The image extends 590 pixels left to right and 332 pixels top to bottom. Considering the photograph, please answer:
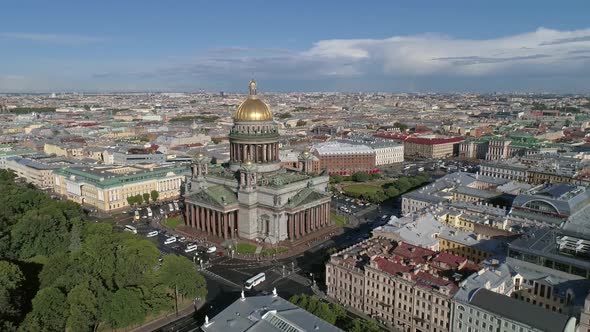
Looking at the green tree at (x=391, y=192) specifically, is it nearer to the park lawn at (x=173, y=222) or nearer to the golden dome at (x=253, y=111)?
the golden dome at (x=253, y=111)

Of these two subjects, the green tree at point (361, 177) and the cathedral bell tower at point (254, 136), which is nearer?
the cathedral bell tower at point (254, 136)

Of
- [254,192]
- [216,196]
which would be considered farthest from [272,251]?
[216,196]

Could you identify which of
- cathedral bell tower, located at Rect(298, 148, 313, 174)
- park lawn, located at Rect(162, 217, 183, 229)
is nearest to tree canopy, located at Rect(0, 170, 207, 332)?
park lawn, located at Rect(162, 217, 183, 229)

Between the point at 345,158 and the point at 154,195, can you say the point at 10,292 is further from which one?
the point at 345,158

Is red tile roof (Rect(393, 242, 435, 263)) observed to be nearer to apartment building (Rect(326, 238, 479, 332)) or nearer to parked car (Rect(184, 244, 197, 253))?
apartment building (Rect(326, 238, 479, 332))

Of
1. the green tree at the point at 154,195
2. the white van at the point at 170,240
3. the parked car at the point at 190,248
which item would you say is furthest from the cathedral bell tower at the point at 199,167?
the green tree at the point at 154,195
